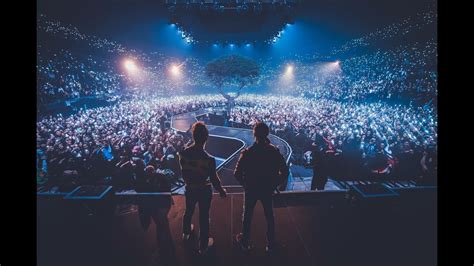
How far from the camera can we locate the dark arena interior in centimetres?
268

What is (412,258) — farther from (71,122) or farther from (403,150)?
(71,122)

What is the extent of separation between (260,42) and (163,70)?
4164 millimetres

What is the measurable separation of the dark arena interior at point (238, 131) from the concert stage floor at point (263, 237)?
0.02 meters

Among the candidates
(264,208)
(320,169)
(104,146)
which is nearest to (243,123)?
(320,169)

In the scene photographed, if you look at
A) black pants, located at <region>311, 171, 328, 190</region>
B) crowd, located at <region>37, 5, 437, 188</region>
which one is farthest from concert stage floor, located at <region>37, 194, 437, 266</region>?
crowd, located at <region>37, 5, 437, 188</region>

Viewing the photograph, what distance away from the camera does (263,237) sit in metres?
2.84

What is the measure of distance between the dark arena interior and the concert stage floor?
2 centimetres

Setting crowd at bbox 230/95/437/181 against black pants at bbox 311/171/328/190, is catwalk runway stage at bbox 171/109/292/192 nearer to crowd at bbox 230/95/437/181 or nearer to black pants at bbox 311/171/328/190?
crowd at bbox 230/95/437/181

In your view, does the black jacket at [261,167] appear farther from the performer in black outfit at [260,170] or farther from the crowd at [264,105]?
the crowd at [264,105]

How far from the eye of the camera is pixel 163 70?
8148mm

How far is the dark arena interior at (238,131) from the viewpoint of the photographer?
2676 mm

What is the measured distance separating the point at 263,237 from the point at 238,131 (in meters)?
5.75

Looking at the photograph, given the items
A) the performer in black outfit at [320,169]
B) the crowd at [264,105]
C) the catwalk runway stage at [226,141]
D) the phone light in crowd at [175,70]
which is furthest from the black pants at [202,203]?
the phone light in crowd at [175,70]
